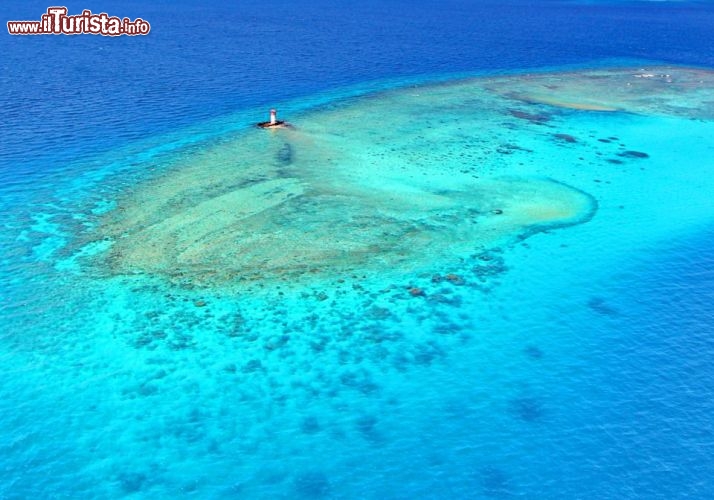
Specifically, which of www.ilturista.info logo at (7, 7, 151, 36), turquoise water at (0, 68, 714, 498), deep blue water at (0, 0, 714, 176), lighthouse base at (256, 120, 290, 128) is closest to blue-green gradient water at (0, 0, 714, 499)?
turquoise water at (0, 68, 714, 498)

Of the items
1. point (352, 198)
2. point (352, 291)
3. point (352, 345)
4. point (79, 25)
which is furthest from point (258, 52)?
point (352, 345)

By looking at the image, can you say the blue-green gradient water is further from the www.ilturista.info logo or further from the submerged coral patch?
the www.ilturista.info logo

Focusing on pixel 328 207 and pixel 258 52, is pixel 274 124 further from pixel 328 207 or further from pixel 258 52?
pixel 258 52

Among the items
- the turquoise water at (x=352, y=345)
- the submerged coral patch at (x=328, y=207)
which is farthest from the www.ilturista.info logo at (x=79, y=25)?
the turquoise water at (x=352, y=345)

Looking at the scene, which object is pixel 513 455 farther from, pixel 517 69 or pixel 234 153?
pixel 517 69

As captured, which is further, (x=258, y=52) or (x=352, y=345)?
(x=258, y=52)

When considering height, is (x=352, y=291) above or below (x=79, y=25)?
below
